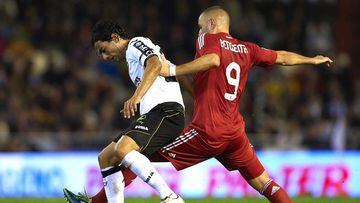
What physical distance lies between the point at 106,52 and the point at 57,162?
7.18 meters

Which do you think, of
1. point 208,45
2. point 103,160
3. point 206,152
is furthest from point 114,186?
point 208,45

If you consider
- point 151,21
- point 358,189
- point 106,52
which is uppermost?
point 151,21

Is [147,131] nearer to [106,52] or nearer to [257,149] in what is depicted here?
[106,52]

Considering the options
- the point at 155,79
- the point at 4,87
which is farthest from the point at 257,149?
the point at 155,79

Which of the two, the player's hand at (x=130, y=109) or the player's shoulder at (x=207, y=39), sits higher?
the player's shoulder at (x=207, y=39)

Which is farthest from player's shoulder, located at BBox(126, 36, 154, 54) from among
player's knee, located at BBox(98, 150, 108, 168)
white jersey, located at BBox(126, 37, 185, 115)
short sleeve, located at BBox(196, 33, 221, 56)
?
player's knee, located at BBox(98, 150, 108, 168)

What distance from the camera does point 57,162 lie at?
1521cm

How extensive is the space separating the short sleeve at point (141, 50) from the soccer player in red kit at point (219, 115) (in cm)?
46

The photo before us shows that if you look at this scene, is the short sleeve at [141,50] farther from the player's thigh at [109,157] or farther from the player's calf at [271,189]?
the player's calf at [271,189]

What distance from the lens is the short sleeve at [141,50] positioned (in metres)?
7.98

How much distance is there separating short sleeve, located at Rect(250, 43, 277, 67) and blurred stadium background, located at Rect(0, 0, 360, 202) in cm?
595

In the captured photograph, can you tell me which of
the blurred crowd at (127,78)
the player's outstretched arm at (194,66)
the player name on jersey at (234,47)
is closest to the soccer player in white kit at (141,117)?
the player's outstretched arm at (194,66)

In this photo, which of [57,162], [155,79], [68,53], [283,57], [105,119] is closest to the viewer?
[155,79]

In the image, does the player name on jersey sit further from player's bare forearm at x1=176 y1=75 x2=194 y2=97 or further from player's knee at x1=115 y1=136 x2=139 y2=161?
player's knee at x1=115 y1=136 x2=139 y2=161
